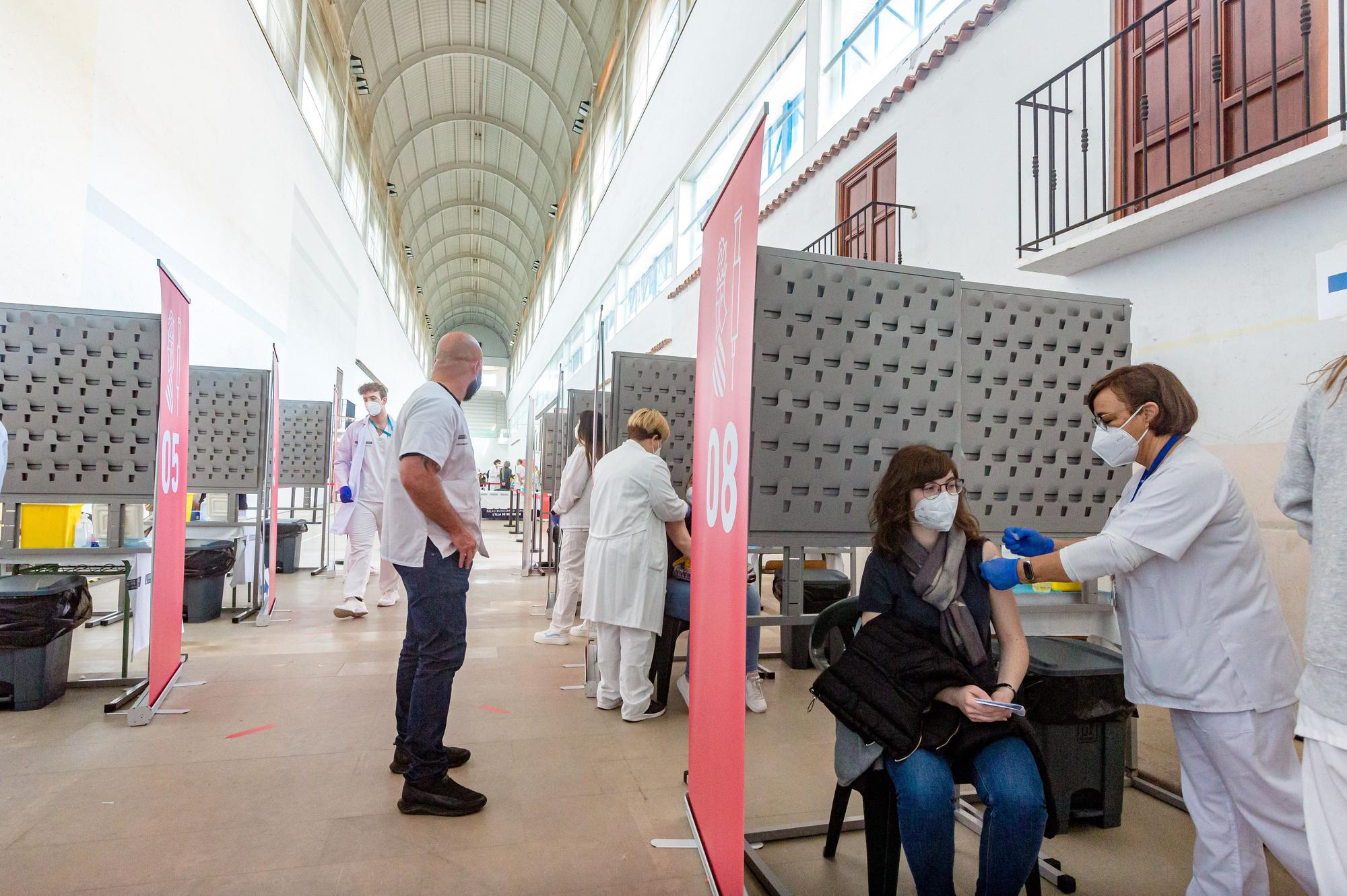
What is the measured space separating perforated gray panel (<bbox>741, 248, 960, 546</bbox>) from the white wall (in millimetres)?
4966

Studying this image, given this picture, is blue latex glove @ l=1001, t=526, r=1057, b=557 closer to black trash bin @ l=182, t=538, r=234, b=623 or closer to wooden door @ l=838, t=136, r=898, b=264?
wooden door @ l=838, t=136, r=898, b=264

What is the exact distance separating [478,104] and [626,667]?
22154mm

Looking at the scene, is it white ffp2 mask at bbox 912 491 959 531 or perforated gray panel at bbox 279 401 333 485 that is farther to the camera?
perforated gray panel at bbox 279 401 333 485

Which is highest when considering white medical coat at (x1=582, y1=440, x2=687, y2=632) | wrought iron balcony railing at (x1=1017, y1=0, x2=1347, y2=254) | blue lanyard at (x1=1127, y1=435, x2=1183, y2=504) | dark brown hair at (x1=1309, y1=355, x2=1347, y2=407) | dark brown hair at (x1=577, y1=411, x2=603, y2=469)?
wrought iron balcony railing at (x1=1017, y1=0, x2=1347, y2=254)

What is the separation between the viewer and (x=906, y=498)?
6.33 feet

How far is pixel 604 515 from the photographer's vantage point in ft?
11.5

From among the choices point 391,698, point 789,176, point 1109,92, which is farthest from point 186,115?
point 1109,92

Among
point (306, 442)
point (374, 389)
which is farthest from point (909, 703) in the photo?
point (306, 442)

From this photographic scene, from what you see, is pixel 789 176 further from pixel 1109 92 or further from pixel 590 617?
pixel 590 617

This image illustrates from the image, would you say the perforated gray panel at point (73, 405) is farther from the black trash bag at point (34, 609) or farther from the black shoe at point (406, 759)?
the black shoe at point (406, 759)

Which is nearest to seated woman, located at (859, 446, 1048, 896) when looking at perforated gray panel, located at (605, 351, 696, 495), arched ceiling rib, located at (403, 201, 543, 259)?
perforated gray panel, located at (605, 351, 696, 495)

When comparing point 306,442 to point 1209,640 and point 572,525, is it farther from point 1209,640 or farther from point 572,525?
point 1209,640

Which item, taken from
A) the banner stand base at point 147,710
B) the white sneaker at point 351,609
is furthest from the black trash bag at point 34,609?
the white sneaker at point 351,609

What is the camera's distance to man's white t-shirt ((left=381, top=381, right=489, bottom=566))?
2355mm
